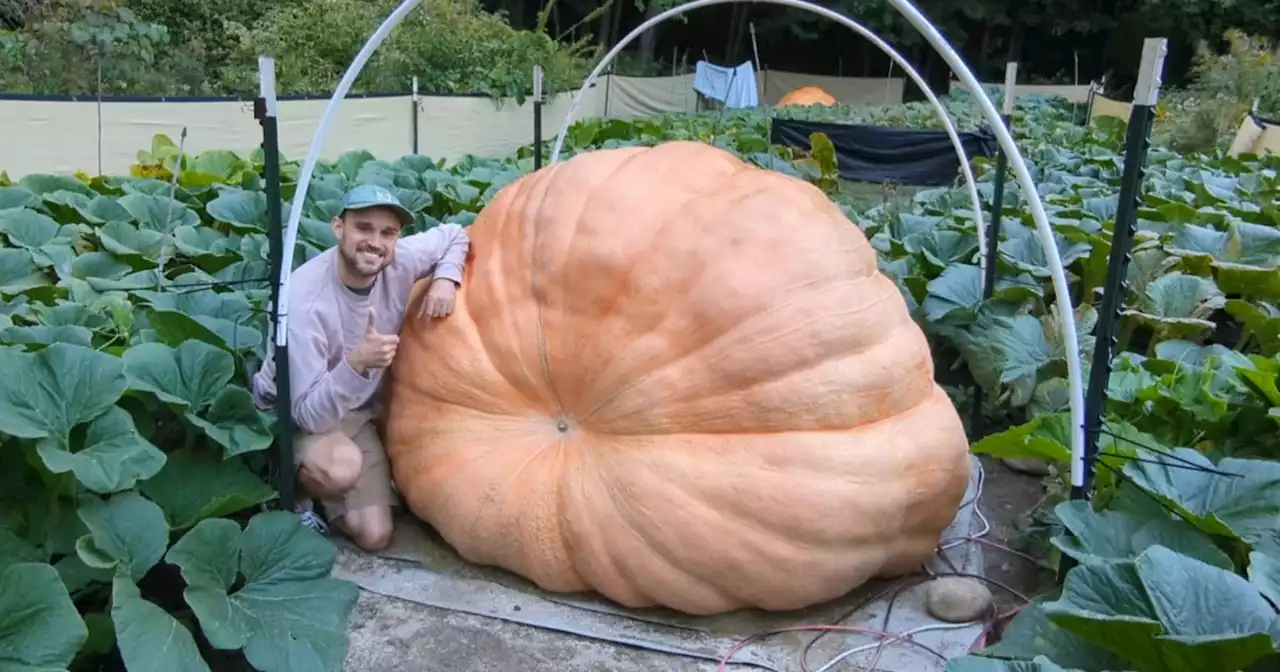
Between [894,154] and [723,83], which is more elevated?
[723,83]

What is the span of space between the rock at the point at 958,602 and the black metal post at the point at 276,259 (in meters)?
1.62

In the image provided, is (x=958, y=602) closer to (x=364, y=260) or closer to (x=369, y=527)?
(x=369, y=527)

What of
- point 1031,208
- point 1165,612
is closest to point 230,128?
point 1031,208

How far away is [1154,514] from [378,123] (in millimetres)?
8692

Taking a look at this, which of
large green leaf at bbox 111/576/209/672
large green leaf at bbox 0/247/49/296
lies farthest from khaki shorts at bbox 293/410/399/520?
large green leaf at bbox 0/247/49/296

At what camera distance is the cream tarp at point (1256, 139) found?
9.16 m

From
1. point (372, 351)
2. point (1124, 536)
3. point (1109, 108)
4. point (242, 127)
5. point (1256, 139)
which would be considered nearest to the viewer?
point (1124, 536)

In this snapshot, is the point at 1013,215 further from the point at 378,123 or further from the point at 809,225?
the point at 378,123

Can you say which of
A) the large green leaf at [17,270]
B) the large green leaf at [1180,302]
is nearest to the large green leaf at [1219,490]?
the large green leaf at [1180,302]

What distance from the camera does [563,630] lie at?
243cm

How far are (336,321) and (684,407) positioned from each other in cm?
101

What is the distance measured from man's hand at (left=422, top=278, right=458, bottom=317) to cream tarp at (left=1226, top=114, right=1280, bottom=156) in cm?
858

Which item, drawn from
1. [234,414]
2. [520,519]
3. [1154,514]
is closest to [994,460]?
[1154,514]

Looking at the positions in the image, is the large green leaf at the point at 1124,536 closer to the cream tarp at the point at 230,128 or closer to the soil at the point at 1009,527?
the soil at the point at 1009,527
